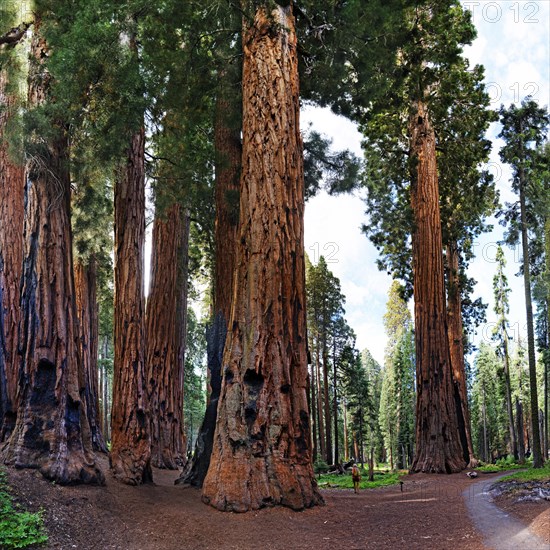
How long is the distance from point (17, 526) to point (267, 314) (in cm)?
373

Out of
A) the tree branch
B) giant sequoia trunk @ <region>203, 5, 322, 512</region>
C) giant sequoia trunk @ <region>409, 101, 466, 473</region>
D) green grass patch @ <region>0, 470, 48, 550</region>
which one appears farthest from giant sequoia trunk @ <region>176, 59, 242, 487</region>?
giant sequoia trunk @ <region>409, 101, 466, 473</region>

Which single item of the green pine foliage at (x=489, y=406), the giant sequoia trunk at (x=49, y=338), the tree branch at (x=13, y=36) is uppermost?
the tree branch at (x=13, y=36)

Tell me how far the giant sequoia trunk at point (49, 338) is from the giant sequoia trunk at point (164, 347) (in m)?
5.08

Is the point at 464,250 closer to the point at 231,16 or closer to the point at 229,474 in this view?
the point at 231,16

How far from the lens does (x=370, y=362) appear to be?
265ft

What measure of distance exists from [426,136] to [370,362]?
67225 mm

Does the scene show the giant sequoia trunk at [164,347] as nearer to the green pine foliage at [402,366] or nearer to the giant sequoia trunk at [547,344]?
the giant sequoia trunk at [547,344]

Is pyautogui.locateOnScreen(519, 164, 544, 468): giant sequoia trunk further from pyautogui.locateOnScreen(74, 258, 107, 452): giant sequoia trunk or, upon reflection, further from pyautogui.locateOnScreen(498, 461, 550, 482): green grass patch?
pyautogui.locateOnScreen(74, 258, 107, 452): giant sequoia trunk

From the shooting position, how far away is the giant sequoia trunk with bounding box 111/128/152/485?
8578 mm

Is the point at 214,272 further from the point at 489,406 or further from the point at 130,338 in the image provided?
the point at 489,406

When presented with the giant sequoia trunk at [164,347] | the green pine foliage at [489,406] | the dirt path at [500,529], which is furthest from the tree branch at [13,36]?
the green pine foliage at [489,406]

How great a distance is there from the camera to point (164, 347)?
45.3 feet

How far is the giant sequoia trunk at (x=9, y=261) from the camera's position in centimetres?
904

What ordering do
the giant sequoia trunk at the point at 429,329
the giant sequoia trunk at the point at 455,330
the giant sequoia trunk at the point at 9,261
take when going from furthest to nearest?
the giant sequoia trunk at the point at 455,330 → the giant sequoia trunk at the point at 429,329 → the giant sequoia trunk at the point at 9,261
